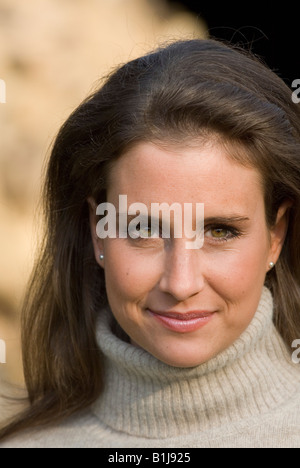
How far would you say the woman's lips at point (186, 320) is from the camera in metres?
2.39

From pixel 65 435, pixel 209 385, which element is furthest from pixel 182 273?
pixel 65 435

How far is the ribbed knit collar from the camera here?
254 centimetres

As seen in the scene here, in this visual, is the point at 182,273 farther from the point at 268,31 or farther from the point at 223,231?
the point at 268,31

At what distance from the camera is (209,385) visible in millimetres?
2547

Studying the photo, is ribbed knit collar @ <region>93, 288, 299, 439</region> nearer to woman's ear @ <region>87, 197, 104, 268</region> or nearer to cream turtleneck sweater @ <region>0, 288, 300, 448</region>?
cream turtleneck sweater @ <region>0, 288, 300, 448</region>

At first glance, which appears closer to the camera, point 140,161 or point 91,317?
point 140,161

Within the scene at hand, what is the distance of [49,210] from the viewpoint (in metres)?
2.91

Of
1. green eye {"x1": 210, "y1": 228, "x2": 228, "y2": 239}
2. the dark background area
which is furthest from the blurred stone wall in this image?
green eye {"x1": 210, "y1": 228, "x2": 228, "y2": 239}

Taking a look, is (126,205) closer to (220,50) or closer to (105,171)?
(105,171)

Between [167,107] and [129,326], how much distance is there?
2.10 feet

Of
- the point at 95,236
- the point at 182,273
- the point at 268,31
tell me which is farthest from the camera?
the point at 268,31

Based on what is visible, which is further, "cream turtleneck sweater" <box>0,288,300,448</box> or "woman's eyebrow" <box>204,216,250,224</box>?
"cream turtleneck sweater" <box>0,288,300,448</box>

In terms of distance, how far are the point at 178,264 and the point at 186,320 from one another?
0.58ft

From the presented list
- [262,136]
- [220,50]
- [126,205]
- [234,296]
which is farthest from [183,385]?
[220,50]
